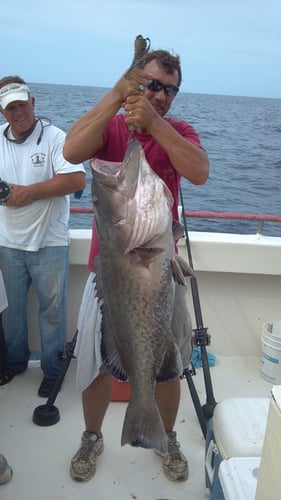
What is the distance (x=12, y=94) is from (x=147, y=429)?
2.52 meters

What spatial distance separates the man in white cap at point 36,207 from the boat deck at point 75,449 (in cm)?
25

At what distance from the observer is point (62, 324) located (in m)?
3.88

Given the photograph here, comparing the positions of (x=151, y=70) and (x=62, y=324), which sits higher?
(x=151, y=70)

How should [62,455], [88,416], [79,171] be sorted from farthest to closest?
[79,171]
[62,455]
[88,416]

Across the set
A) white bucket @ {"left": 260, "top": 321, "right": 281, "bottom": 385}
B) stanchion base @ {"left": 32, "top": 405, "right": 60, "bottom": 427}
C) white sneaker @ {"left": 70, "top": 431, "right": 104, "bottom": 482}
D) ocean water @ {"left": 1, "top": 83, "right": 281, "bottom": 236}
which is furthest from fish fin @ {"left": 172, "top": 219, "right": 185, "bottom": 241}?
ocean water @ {"left": 1, "top": 83, "right": 281, "bottom": 236}

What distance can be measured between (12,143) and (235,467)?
265 cm

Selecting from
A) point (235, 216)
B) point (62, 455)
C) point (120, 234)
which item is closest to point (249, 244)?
point (235, 216)

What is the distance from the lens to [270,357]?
4086mm

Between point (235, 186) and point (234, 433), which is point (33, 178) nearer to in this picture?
point (234, 433)

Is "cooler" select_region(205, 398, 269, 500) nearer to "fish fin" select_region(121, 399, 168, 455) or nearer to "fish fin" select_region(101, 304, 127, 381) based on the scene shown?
"fish fin" select_region(121, 399, 168, 455)

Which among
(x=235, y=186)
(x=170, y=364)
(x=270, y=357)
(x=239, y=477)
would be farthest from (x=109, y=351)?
(x=235, y=186)

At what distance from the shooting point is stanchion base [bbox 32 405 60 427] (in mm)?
3436

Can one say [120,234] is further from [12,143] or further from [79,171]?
[12,143]

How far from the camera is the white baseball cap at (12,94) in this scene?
362 centimetres
